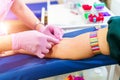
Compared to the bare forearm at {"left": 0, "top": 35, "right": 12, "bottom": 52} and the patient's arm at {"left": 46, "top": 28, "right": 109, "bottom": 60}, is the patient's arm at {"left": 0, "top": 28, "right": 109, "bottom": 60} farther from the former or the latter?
the bare forearm at {"left": 0, "top": 35, "right": 12, "bottom": 52}

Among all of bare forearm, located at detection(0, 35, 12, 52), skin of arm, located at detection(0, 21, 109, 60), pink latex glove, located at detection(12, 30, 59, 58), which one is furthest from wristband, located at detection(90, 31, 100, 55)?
bare forearm, located at detection(0, 35, 12, 52)

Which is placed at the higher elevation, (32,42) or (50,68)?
(32,42)


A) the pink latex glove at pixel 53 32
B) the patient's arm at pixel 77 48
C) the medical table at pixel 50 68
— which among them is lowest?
the medical table at pixel 50 68

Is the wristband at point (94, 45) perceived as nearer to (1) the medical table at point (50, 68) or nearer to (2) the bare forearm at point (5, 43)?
(1) the medical table at point (50, 68)

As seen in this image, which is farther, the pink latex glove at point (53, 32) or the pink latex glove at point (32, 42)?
the pink latex glove at point (53, 32)

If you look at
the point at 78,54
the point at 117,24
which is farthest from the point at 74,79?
the point at 117,24

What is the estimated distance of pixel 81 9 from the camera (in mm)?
1860

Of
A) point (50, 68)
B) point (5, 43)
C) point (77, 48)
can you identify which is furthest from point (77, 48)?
point (5, 43)

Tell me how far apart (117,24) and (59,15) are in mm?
1170

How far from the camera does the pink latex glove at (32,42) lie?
2.80 feet

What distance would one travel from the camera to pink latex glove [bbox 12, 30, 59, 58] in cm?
85

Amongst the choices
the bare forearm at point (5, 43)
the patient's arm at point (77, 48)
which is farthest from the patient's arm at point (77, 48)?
the bare forearm at point (5, 43)

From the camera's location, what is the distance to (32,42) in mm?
861

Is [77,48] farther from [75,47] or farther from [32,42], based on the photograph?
[32,42]
